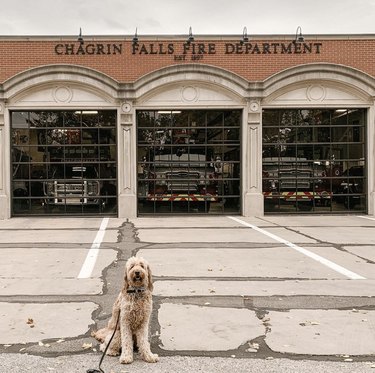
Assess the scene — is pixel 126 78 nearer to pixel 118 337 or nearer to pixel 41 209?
pixel 41 209

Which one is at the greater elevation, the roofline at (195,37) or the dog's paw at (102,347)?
the roofline at (195,37)

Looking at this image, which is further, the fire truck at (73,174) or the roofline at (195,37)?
the fire truck at (73,174)

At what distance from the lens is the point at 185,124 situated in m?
19.5

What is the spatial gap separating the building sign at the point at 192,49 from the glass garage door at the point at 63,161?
232cm

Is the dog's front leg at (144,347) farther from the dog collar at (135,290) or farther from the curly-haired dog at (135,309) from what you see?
the dog collar at (135,290)

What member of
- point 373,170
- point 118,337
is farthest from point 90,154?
point 118,337

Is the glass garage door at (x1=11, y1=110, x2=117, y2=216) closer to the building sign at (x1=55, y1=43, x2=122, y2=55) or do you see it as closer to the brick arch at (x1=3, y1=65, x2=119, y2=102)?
the brick arch at (x1=3, y1=65, x2=119, y2=102)

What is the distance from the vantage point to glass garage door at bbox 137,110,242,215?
1947 centimetres

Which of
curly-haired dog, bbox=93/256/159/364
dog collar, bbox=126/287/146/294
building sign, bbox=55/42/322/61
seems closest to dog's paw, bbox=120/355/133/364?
curly-haired dog, bbox=93/256/159/364

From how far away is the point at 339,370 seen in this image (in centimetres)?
466

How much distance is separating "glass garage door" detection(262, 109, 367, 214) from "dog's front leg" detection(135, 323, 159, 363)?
1525 cm

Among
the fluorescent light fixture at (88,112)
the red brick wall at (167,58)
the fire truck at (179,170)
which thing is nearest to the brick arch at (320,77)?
the red brick wall at (167,58)

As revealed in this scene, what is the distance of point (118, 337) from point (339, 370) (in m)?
2.10

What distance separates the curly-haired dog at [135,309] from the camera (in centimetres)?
457
